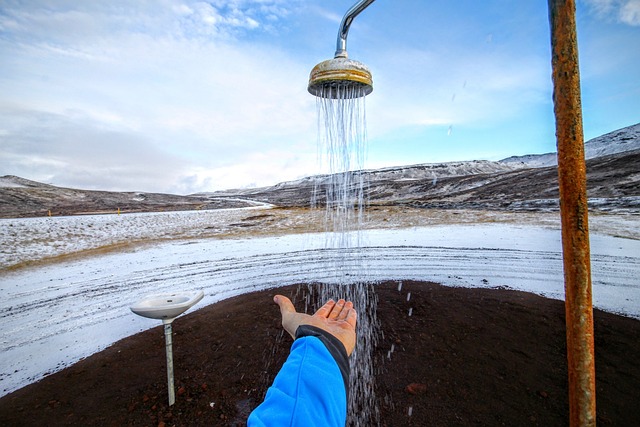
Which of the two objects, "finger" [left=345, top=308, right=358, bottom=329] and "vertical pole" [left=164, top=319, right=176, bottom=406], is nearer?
"finger" [left=345, top=308, right=358, bottom=329]

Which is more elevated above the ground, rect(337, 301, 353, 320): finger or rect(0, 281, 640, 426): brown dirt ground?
rect(337, 301, 353, 320): finger

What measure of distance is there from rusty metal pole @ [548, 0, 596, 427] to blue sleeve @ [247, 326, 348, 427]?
1.26 meters

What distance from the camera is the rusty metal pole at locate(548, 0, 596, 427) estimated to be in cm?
147

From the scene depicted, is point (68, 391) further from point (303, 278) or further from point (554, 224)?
point (554, 224)

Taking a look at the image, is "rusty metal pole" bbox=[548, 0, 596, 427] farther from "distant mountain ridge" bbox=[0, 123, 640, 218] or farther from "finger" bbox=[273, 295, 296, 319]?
"distant mountain ridge" bbox=[0, 123, 640, 218]

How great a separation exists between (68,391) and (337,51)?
473cm

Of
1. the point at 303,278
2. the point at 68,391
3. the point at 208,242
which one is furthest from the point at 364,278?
the point at 208,242

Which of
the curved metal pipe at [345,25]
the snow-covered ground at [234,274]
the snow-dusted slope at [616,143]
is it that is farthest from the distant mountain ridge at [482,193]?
the snow-covered ground at [234,274]

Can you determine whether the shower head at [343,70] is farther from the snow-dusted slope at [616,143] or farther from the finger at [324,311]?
the snow-dusted slope at [616,143]

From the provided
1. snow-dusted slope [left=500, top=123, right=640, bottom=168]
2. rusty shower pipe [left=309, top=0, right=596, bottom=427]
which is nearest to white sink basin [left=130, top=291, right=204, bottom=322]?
Answer: rusty shower pipe [left=309, top=0, right=596, bottom=427]

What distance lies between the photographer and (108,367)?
12.8 feet

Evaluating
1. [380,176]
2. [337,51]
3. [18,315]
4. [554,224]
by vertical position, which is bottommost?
[18,315]

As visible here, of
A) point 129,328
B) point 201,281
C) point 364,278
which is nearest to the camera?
point 129,328

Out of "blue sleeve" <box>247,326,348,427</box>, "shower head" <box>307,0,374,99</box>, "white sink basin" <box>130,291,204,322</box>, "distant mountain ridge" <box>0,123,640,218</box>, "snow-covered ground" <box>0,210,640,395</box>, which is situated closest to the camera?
"blue sleeve" <box>247,326,348,427</box>
